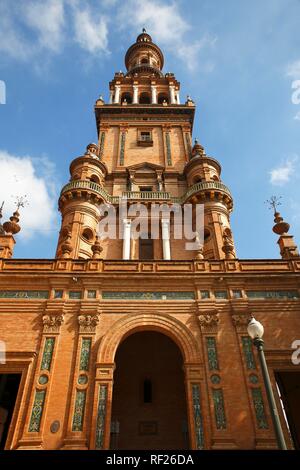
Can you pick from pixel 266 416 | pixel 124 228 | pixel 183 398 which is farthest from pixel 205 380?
pixel 124 228

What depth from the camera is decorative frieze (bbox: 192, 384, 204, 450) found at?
12680mm

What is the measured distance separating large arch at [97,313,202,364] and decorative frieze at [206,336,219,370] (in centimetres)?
40

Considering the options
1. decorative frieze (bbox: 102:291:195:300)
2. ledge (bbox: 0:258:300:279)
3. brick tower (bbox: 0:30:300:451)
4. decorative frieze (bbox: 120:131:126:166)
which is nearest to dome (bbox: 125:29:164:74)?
decorative frieze (bbox: 120:131:126:166)

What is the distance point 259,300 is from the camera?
16.2 meters

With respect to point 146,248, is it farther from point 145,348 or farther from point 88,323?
point 88,323

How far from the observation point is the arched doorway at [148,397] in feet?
52.1

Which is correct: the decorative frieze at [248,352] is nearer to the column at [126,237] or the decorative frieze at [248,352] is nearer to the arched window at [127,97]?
the column at [126,237]

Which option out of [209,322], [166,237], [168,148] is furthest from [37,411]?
[168,148]

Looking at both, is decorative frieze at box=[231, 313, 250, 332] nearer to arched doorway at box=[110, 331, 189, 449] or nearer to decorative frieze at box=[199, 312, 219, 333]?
decorative frieze at box=[199, 312, 219, 333]

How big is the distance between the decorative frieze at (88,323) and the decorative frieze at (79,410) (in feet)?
7.95

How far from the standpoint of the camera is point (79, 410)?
13.2 m

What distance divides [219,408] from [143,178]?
1811 centimetres

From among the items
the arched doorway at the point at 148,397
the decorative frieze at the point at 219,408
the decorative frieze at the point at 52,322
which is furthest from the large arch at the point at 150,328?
the arched doorway at the point at 148,397
